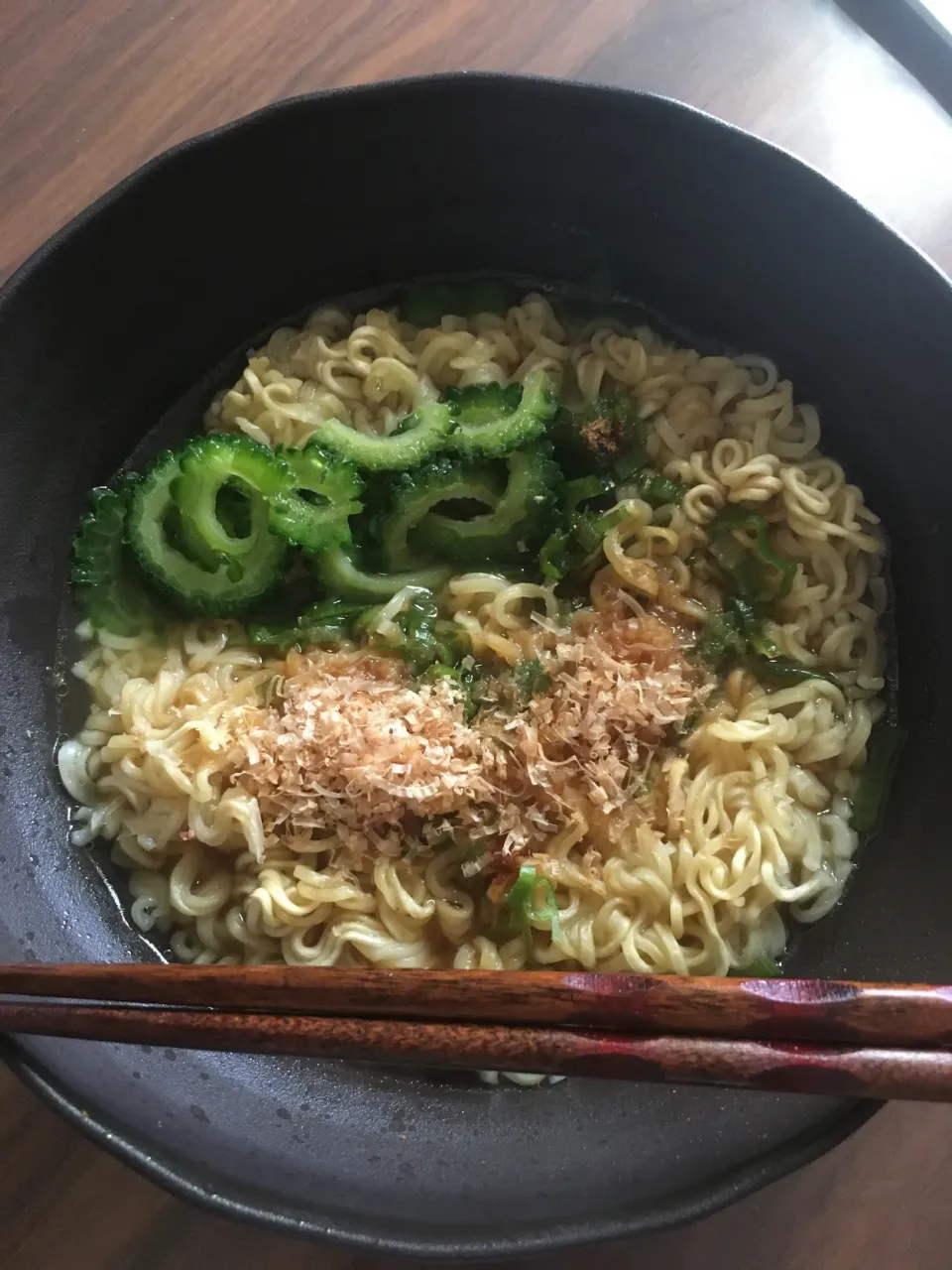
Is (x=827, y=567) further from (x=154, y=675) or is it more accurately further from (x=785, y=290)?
(x=154, y=675)

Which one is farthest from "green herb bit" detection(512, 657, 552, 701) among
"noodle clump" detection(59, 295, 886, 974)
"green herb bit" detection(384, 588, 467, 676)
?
"green herb bit" detection(384, 588, 467, 676)

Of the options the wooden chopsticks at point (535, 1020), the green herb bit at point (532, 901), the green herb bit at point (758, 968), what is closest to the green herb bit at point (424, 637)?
the green herb bit at point (532, 901)

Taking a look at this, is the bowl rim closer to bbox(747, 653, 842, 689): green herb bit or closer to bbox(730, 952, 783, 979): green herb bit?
bbox(730, 952, 783, 979): green herb bit

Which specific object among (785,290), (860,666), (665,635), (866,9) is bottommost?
(665,635)

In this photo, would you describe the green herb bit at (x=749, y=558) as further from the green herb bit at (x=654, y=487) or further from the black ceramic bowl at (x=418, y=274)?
the black ceramic bowl at (x=418, y=274)

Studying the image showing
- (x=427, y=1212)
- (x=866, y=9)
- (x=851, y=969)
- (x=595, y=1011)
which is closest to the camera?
(x=595, y=1011)

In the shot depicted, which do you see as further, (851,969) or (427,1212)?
(851,969)

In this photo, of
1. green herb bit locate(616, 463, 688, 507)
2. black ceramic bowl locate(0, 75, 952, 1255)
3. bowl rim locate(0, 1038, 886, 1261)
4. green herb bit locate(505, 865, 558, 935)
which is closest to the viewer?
bowl rim locate(0, 1038, 886, 1261)

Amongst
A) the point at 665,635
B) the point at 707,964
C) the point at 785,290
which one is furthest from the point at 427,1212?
the point at 785,290
